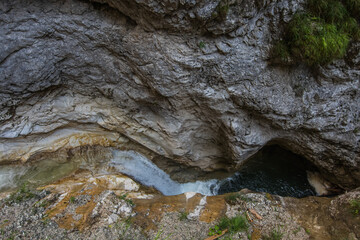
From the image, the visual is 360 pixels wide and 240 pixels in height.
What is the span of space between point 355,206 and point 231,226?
2213mm

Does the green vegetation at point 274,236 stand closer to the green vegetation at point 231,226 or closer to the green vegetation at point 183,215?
the green vegetation at point 231,226

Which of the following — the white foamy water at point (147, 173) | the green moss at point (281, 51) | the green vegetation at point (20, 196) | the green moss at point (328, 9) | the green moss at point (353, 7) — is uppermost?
the green moss at point (353, 7)

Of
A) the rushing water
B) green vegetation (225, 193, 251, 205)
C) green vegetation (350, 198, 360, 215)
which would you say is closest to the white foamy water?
the rushing water

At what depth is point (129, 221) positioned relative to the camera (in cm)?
334

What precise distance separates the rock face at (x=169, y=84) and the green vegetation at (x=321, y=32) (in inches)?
7.7

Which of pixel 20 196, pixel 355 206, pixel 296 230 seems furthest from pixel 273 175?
pixel 20 196

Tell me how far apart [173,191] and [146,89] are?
117 inches

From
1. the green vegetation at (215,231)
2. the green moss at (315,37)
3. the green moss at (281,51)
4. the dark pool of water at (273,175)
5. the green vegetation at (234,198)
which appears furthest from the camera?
the dark pool of water at (273,175)

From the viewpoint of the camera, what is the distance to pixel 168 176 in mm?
5836

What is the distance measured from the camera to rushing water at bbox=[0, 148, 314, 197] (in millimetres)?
4410

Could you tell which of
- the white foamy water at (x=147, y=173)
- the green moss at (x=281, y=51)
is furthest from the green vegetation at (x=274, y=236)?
the green moss at (x=281, y=51)

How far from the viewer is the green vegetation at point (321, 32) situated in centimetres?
341

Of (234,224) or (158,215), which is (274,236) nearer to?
(234,224)

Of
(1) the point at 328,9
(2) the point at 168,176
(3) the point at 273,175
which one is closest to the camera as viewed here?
(1) the point at 328,9
